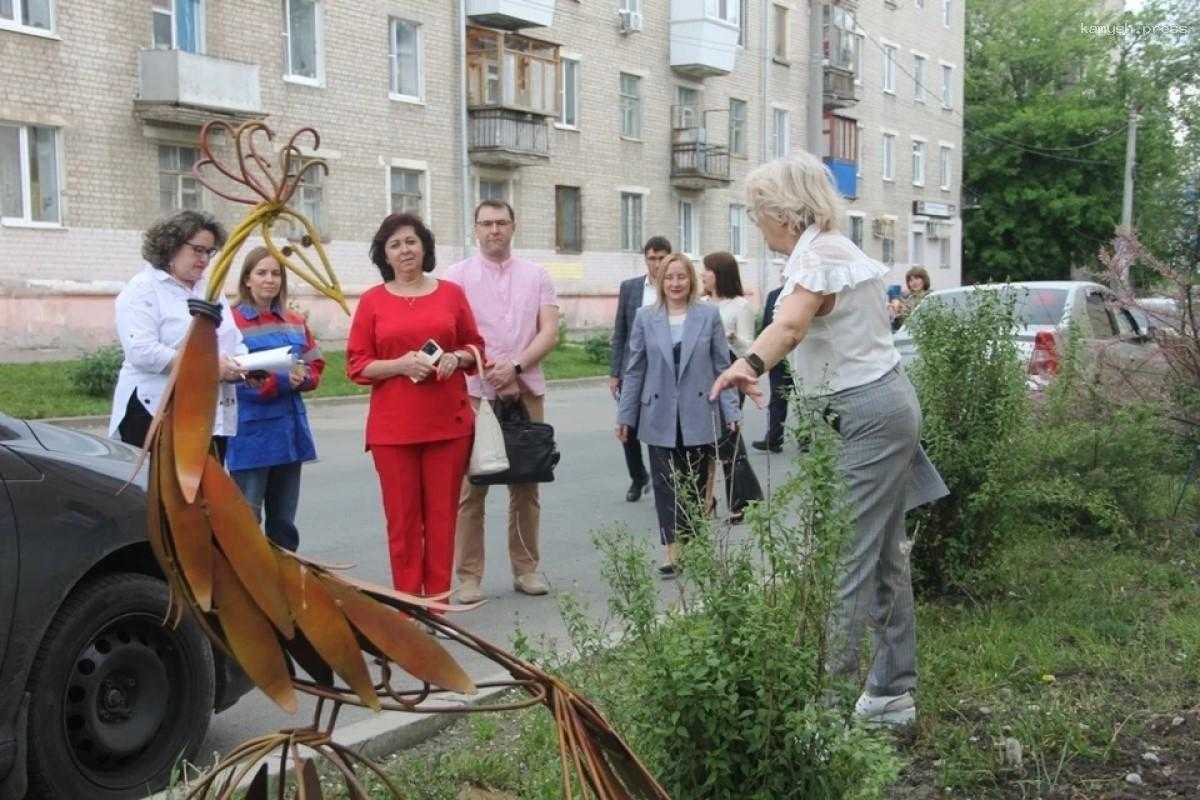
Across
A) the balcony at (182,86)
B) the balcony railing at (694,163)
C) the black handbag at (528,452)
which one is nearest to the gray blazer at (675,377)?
the black handbag at (528,452)

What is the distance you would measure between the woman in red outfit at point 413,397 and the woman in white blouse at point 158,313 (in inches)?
25.4

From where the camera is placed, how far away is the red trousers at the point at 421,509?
5.84m

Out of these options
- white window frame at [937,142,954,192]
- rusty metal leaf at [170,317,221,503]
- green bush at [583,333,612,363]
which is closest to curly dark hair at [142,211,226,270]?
rusty metal leaf at [170,317,221,503]

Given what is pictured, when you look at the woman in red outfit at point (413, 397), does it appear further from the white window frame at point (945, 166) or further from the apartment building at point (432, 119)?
the white window frame at point (945, 166)

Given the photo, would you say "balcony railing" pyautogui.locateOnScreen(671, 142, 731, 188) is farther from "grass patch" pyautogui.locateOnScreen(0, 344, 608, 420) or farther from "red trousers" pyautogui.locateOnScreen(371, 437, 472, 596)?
"red trousers" pyautogui.locateOnScreen(371, 437, 472, 596)

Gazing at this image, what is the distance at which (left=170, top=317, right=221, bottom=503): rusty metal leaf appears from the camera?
150 centimetres

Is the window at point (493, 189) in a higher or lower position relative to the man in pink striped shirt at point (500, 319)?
higher

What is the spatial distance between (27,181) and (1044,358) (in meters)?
19.2

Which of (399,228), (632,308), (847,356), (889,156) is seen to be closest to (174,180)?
(632,308)

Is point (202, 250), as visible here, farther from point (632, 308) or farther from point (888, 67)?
point (888, 67)

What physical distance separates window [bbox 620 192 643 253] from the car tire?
31.9 meters

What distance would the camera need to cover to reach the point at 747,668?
2732 millimetres

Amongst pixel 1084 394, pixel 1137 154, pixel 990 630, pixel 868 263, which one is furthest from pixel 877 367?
pixel 1137 154

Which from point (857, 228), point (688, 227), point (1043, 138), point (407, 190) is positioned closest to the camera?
point (407, 190)
